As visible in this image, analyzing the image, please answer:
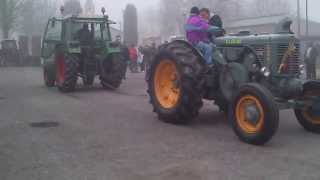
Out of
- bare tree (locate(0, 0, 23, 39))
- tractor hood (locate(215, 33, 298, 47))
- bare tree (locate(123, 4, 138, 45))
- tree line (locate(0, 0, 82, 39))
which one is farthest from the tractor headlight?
bare tree (locate(0, 0, 23, 39))

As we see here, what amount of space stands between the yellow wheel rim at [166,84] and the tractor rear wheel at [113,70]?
18.8 ft

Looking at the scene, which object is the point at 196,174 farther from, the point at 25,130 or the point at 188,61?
the point at 25,130

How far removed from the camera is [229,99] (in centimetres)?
960

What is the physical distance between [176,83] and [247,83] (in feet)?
6.29

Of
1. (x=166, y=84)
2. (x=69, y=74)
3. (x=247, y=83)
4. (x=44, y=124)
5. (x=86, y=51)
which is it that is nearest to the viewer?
(x=247, y=83)

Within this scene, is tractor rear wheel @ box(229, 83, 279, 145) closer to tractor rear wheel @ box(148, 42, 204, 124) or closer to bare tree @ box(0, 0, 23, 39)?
tractor rear wheel @ box(148, 42, 204, 124)

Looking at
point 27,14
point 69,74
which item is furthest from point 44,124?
point 27,14

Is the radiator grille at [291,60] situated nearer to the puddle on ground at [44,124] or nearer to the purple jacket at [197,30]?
the purple jacket at [197,30]

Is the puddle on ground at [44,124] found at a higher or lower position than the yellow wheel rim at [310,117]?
lower

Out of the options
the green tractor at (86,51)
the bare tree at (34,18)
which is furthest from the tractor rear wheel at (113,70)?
the bare tree at (34,18)

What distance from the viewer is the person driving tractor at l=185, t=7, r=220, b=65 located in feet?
32.6

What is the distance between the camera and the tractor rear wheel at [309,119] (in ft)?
30.7

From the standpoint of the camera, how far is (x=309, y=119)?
9477 millimetres

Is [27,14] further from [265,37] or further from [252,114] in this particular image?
[252,114]
